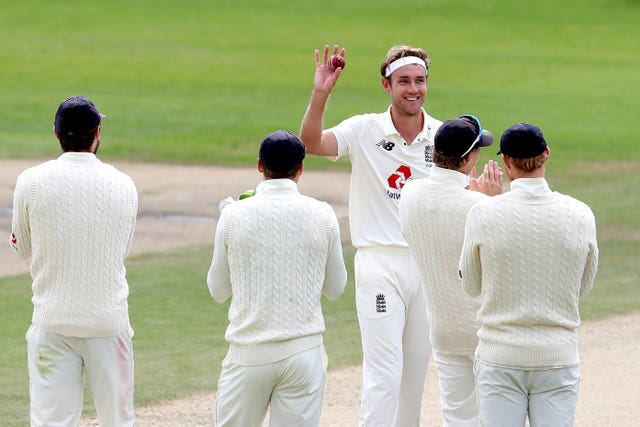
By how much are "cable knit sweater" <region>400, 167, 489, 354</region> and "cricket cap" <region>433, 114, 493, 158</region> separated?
0.38ft

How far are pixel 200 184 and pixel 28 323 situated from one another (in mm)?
8410

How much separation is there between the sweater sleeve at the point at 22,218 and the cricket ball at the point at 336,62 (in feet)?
6.43

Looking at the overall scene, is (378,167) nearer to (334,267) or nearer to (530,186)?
(334,267)

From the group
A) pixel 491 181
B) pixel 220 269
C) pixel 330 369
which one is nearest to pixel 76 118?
pixel 220 269

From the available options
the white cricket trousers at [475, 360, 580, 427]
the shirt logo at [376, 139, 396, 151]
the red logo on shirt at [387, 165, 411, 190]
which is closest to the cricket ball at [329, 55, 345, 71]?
the shirt logo at [376, 139, 396, 151]

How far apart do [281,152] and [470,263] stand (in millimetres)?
986

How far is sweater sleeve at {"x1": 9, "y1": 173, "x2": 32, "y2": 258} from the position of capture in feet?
20.1

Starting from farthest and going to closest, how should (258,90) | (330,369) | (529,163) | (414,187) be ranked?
1. (258,90)
2. (330,369)
3. (414,187)
4. (529,163)

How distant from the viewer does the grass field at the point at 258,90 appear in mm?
11664

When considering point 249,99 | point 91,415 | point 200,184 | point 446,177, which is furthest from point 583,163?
point 446,177

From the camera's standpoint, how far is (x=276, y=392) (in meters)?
5.88

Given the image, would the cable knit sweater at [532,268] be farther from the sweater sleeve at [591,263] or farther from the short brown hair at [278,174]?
the short brown hair at [278,174]

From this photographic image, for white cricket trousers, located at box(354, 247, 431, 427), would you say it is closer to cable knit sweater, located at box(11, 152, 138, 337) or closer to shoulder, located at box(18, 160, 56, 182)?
cable knit sweater, located at box(11, 152, 138, 337)

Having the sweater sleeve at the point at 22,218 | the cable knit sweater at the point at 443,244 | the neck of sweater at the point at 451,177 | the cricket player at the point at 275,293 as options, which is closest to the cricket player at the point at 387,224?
the cable knit sweater at the point at 443,244
